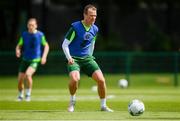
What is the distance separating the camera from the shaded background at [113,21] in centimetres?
4419

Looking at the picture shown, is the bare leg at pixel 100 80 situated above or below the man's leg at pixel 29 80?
above

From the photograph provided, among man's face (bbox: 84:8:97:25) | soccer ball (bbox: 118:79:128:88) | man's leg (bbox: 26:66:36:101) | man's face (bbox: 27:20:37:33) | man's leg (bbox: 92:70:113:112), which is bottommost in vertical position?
soccer ball (bbox: 118:79:128:88)

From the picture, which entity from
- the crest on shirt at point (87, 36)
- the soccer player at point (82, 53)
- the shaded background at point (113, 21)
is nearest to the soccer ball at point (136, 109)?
the soccer player at point (82, 53)

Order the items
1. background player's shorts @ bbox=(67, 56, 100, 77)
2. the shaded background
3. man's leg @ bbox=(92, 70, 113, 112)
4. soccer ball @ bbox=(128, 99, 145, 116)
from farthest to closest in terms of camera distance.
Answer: the shaded background
background player's shorts @ bbox=(67, 56, 100, 77)
man's leg @ bbox=(92, 70, 113, 112)
soccer ball @ bbox=(128, 99, 145, 116)

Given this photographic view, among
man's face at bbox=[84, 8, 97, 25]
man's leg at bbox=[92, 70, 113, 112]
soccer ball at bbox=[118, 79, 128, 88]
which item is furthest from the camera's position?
soccer ball at bbox=[118, 79, 128, 88]

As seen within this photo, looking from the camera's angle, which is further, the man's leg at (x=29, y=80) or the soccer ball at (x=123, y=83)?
the soccer ball at (x=123, y=83)

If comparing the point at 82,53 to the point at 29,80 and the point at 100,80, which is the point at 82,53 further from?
the point at 29,80

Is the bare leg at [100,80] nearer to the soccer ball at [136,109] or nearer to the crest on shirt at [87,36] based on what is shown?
the crest on shirt at [87,36]

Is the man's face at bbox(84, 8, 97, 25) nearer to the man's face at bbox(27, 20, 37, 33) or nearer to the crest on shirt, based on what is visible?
the crest on shirt

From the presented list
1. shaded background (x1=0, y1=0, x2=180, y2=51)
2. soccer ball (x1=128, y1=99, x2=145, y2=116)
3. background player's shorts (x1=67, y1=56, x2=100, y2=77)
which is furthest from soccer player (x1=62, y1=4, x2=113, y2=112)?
shaded background (x1=0, y1=0, x2=180, y2=51)

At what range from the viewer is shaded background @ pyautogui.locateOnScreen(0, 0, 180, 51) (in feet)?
145

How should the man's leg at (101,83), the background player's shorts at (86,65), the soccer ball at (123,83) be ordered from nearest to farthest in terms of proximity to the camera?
the man's leg at (101,83), the background player's shorts at (86,65), the soccer ball at (123,83)

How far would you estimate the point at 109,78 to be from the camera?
3603cm

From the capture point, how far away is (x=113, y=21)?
53000 millimetres
